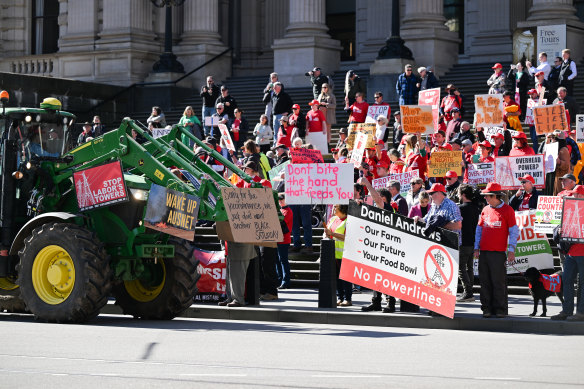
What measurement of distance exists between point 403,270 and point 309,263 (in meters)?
5.46

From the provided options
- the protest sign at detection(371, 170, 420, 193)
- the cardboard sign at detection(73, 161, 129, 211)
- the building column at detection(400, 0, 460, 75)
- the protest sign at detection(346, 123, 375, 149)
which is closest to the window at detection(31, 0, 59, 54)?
the building column at detection(400, 0, 460, 75)

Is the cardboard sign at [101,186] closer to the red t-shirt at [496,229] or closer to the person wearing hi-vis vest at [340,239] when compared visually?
the person wearing hi-vis vest at [340,239]

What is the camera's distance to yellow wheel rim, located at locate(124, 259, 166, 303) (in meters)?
16.7

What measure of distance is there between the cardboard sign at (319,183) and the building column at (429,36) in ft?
47.5

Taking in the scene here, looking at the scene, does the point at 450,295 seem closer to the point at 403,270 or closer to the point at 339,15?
the point at 403,270

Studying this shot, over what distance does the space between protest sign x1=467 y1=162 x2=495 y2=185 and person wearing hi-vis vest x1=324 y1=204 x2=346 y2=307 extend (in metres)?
3.75

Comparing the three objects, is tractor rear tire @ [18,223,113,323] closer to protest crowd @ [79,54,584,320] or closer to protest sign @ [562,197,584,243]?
protest crowd @ [79,54,584,320]

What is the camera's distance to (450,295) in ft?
53.6

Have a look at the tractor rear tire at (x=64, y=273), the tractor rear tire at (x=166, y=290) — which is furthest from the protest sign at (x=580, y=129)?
the tractor rear tire at (x=64, y=273)

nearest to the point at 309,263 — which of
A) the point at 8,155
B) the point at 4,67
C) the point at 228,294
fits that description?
the point at 228,294

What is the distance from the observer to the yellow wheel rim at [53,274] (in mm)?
15719

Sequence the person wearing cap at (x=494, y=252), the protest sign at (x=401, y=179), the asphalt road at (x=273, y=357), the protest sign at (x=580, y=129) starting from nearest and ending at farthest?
1. the asphalt road at (x=273, y=357)
2. the person wearing cap at (x=494, y=252)
3. the protest sign at (x=401, y=179)
4. the protest sign at (x=580, y=129)

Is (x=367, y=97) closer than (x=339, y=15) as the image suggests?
Yes

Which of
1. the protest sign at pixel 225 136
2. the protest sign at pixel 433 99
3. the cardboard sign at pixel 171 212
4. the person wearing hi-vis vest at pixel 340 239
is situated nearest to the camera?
the cardboard sign at pixel 171 212
